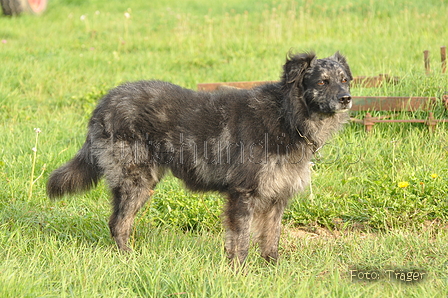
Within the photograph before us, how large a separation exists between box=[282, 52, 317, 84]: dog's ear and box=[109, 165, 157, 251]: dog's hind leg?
148 centimetres

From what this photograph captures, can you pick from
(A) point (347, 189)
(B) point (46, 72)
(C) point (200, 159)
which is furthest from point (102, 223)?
(B) point (46, 72)

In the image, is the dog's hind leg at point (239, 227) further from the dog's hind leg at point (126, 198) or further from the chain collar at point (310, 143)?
the dog's hind leg at point (126, 198)

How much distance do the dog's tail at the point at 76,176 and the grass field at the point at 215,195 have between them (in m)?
0.37

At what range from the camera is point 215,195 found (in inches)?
218

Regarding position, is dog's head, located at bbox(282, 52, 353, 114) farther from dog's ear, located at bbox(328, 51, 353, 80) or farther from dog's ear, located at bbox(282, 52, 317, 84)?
dog's ear, located at bbox(328, 51, 353, 80)

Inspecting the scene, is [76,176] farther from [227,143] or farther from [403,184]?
[403,184]

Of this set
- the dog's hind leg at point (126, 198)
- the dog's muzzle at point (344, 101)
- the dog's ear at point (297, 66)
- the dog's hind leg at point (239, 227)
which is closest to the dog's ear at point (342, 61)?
the dog's ear at point (297, 66)

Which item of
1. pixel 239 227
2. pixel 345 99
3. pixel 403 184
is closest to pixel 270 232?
pixel 239 227

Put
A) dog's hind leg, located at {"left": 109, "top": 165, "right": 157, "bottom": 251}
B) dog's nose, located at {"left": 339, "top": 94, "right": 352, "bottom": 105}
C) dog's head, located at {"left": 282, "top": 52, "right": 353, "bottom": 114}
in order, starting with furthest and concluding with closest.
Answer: dog's hind leg, located at {"left": 109, "top": 165, "right": 157, "bottom": 251} < dog's head, located at {"left": 282, "top": 52, "right": 353, "bottom": 114} < dog's nose, located at {"left": 339, "top": 94, "right": 352, "bottom": 105}

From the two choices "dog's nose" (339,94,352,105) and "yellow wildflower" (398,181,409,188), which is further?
"yellow wildflower" (398,181,409,188)

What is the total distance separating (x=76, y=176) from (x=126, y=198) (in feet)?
1.70

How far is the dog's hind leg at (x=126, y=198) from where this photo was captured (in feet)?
15.0

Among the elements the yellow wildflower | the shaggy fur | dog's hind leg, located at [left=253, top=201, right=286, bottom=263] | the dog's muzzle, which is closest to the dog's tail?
the shaggy fur

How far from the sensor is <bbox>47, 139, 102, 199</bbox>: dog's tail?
15.4ft
